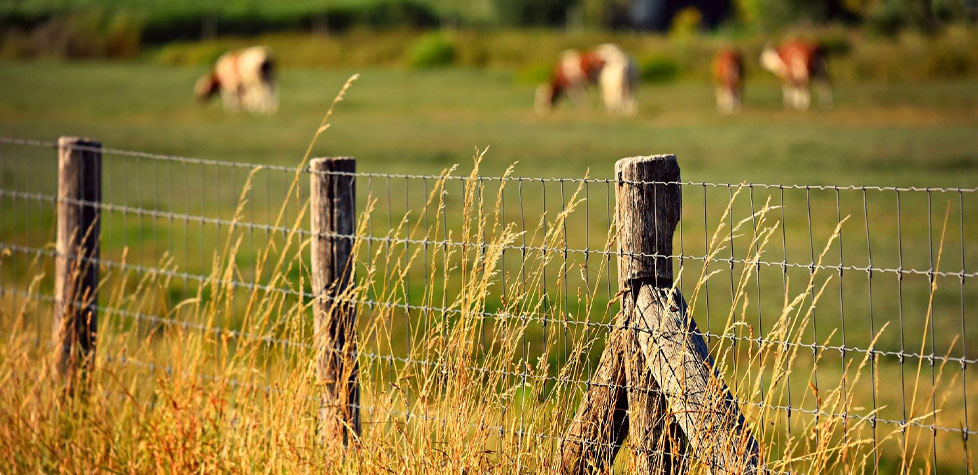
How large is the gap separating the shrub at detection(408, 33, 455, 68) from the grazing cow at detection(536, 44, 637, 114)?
9.31 meters

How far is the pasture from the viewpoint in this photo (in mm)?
7793

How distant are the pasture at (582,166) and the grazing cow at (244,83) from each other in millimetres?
808

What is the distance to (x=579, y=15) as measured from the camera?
7200 centimetres

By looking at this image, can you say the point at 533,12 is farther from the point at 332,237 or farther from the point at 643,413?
the point at 643,413

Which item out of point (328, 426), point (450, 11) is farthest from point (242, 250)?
point (450, 11)

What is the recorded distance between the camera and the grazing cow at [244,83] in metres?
42.1

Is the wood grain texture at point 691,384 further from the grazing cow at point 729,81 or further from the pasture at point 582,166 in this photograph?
the grazing cow at point 729,81

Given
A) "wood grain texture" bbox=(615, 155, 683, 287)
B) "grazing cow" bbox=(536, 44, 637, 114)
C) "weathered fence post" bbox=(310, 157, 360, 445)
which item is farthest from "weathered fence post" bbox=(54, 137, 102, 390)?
"grazing cow" bbox=(536, 44, 637, 114)

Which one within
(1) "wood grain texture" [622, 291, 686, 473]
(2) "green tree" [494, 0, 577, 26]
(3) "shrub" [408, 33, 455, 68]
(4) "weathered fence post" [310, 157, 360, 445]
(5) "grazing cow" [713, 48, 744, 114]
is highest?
(2) "green tree" [494, 0, 577, 26]

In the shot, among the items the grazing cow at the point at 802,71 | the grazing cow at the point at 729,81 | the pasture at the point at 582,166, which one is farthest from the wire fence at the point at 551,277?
the grazing cow at the point at 802,71

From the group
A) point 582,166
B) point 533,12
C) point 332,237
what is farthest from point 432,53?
point 332,237

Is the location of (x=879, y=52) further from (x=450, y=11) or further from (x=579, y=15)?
(x=450, y=11)

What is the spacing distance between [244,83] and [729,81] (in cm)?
1714

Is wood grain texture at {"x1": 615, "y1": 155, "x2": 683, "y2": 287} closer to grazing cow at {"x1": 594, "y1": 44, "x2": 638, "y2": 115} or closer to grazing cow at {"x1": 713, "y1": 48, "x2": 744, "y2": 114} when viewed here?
grazing cow at {"x1": 713, "y1": 48, "x2": 744, "y2": 114}
